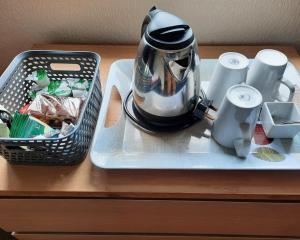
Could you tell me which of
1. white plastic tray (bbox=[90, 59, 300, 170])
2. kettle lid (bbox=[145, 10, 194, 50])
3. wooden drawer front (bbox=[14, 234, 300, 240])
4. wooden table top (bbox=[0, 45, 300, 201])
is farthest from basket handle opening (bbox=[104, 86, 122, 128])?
wooden drawer front (bbox=[14, 234, 300, 240])

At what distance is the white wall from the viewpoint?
0.89 meters

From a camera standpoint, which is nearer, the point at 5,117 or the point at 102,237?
the point at 5,117

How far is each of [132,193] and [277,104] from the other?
383 mm

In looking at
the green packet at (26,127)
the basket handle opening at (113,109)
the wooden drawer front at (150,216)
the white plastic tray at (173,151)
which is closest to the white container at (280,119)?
the white plastic tray at (173,151)

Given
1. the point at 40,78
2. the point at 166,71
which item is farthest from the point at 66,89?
the point at 166,71

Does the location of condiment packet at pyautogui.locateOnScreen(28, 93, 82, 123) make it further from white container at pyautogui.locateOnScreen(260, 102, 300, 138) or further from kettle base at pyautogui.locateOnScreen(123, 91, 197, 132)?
white container at pyautogui.locateOnScreen(260, 102, 300, 138)

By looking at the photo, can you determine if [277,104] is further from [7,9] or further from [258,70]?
[7,9]

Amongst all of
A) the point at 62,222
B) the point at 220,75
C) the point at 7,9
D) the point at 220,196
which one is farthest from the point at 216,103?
the point at 7,9

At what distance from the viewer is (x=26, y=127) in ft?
2.05

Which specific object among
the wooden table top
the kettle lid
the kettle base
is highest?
the kettle lid

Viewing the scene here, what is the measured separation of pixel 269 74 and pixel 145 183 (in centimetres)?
38

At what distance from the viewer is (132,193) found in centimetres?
61

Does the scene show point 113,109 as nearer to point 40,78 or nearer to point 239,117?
point 40,78

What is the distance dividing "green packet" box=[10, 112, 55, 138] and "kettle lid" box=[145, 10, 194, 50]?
301mm
